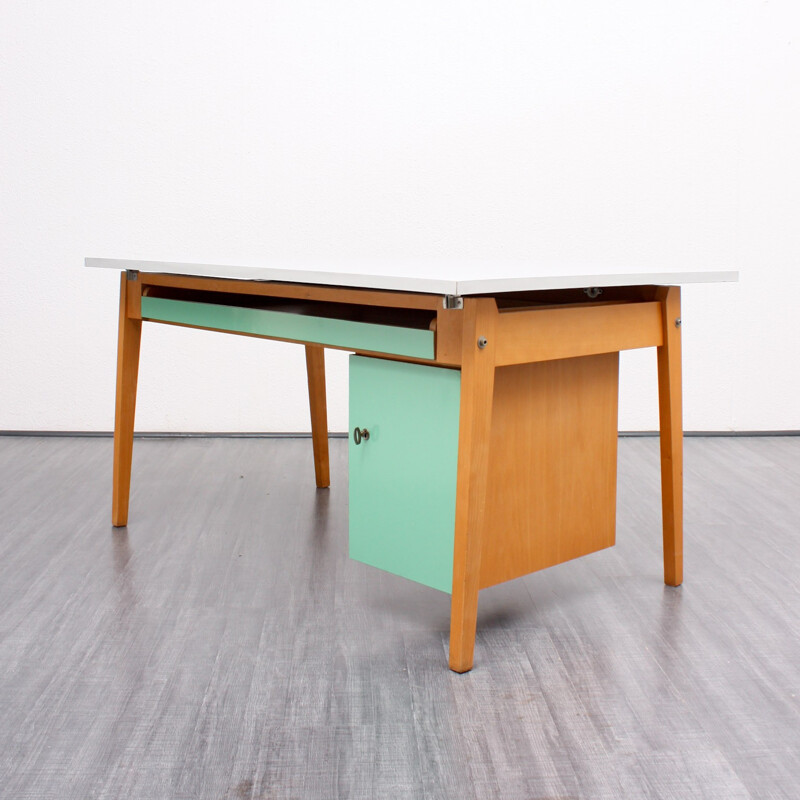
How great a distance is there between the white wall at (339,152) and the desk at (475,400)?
155 cm

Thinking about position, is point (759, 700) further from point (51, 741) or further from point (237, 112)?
point (237, 112)

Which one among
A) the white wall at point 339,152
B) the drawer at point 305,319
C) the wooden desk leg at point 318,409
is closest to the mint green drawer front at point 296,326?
the drawer at point 305,319

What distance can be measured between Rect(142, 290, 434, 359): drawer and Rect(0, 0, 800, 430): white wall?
4.44 feet

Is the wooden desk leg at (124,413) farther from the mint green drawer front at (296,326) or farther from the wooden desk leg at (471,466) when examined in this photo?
the wooden desk leg at (471,466)

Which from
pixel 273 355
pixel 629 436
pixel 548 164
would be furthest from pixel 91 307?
pixel 629 436

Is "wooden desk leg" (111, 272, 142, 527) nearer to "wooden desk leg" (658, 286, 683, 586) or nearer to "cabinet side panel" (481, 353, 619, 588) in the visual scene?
"cabinet side panel" (481, 353, 619, 588)

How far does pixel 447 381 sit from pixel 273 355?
2.09 meters

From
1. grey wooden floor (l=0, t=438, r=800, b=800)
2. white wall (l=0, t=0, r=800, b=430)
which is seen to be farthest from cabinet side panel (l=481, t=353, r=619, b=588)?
white wall (l=0, t=0, r=800, b=430)

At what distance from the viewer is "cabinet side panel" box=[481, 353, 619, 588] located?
167 cm

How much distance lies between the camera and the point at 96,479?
2.87 m

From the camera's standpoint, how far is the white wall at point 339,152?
3447mm

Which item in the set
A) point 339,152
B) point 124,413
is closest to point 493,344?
point 124,413

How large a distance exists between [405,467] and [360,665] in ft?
1.11

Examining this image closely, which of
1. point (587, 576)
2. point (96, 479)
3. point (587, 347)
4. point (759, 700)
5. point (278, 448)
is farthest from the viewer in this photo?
point (278, 448)
